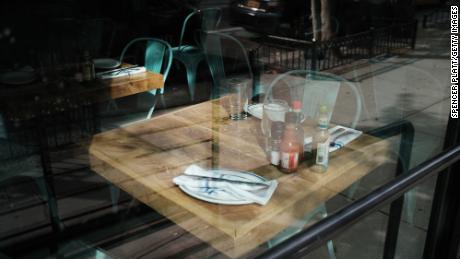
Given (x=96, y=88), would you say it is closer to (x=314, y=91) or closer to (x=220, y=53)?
(x=314, y=91)

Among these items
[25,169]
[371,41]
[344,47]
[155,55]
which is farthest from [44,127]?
[371,41]

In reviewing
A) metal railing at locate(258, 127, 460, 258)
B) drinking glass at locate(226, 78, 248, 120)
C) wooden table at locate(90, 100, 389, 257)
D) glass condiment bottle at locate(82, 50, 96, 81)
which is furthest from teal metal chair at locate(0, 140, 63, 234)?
metal railing at locate(258, 127, 460, 258)

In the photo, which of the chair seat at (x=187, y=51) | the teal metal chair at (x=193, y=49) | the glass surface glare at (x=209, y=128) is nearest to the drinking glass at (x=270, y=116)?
the glass surface glare at (x=209, y=128)

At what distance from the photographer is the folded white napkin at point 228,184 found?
3.92 ft

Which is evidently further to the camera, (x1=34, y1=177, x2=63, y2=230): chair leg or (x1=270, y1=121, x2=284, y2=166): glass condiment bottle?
(x1=34, y1=177, x2=63, y2=230): chair leg

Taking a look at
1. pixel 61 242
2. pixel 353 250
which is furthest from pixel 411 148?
pixel 61 242

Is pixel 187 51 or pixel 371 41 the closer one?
pixel 371 41

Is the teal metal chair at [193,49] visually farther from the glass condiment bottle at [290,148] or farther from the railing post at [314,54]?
the glass condiment bottle at [290,148]

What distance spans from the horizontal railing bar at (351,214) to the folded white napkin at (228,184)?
1.35ft

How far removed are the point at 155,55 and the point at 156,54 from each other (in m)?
0.01

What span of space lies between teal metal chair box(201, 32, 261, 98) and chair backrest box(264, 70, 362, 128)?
76 centimetres

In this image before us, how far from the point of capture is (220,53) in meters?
3.54

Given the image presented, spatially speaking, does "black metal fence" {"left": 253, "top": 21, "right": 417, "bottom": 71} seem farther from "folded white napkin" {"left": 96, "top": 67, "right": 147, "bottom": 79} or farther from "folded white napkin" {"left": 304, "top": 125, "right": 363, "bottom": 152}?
"folded white napkin" {"left": 96, "top": 67, "right": 147, "bottom": 79}

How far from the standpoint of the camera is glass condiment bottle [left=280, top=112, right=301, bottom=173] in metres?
1.29
